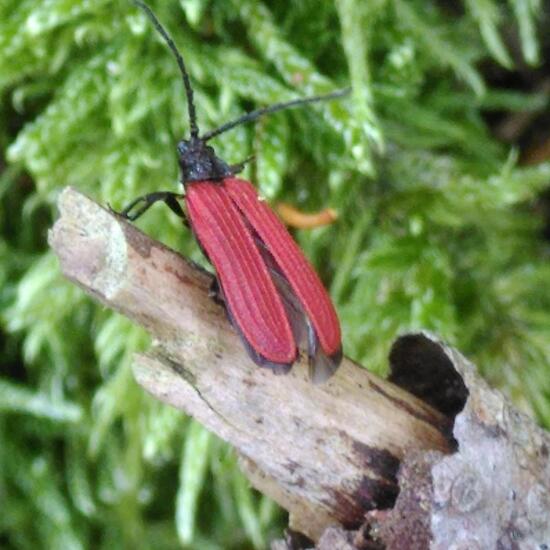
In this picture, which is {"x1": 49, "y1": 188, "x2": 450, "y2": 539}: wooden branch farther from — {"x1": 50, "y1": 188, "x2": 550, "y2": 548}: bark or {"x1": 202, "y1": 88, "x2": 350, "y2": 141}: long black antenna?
{"x1": 202, "y1": 88, "x2": 350, "y2": 141}: long black antenna

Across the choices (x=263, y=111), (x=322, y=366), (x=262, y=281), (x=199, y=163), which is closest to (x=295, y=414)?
(x=322, y=366)

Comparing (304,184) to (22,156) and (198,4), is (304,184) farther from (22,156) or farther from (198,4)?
(22,156)

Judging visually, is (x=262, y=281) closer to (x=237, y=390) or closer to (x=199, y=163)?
(x=237, y=390)

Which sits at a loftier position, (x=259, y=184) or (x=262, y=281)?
(x=259, y=184)

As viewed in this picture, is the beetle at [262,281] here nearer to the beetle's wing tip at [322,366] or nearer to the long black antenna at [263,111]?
the beetle's wing tip at [322,366]

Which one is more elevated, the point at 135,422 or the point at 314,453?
the point at 314,453

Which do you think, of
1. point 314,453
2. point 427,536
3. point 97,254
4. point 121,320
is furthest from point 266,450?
point 121,320
